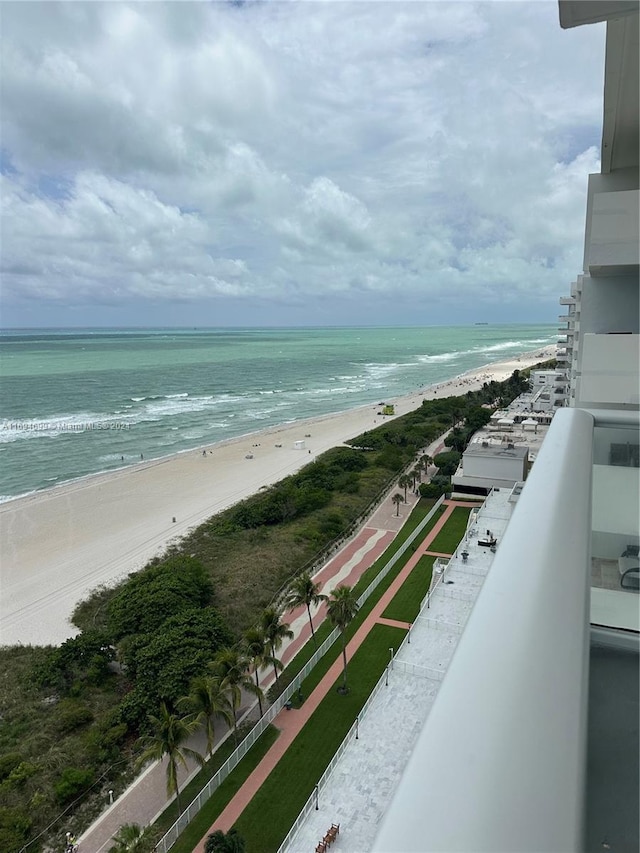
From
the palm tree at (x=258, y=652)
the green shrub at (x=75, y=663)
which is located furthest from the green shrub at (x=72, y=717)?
the palm tree at (x=258, y=652)

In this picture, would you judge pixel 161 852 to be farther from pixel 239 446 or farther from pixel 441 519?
pixel 239 446

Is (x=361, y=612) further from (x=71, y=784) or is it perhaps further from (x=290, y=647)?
(x=71, y=784)

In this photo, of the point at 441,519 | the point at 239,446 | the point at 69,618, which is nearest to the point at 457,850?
the point at 69,618

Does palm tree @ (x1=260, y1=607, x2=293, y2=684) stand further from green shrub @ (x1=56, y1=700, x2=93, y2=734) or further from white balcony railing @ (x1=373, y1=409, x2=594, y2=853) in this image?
white balcony railing @ (x1=373, y1=409, x2=594, y2=853)

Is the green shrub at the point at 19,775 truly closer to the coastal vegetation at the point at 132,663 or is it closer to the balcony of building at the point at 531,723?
the coastal vegetation at the point at 132,663

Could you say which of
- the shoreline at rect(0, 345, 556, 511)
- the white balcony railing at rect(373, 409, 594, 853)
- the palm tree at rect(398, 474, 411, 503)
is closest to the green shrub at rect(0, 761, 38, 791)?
the white balcony railing at rect(373, 409, 594, 853)
